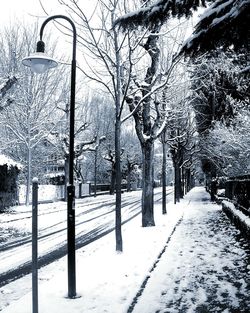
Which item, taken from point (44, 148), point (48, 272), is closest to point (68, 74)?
point (44, 148)

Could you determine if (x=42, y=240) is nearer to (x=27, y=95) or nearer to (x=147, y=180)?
(x=147, y=180)

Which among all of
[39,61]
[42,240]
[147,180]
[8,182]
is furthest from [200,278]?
[8,182]

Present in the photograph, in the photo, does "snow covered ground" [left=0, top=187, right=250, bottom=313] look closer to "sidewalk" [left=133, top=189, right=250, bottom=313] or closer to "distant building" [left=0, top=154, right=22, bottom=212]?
"sidewalk" [left=133, top=189, right=250, bottom=313]

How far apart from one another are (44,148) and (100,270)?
37.5 m

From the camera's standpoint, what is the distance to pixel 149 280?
7785 mm

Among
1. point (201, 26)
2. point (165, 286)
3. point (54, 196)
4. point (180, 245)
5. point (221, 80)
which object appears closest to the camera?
point (201, 26)

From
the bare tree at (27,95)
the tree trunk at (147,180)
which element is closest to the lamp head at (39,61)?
the tree trunk at (147,180)

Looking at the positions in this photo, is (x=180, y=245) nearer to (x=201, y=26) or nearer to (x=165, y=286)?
(x=165, y=286)

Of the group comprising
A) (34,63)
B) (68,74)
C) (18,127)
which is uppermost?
(68,74)

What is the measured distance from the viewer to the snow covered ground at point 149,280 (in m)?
6.21

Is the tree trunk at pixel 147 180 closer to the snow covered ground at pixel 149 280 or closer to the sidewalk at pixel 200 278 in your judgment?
the sidewalk at pixel 200 278

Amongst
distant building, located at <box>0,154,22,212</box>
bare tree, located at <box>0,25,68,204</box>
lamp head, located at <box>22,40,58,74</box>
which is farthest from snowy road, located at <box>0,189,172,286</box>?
bare tree, located at <box>0,25,68,204</box>

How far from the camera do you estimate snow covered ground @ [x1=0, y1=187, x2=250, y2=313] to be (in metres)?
6.21

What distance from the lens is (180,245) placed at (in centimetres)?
1209
